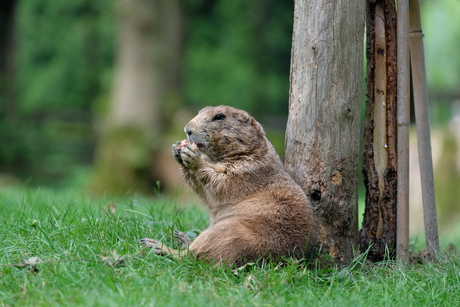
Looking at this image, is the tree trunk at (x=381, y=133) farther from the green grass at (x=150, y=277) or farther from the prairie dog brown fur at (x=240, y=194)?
the prairie dog brown fur at (x=240, y=194)

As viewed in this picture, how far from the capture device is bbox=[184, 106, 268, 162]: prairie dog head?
4211 mm

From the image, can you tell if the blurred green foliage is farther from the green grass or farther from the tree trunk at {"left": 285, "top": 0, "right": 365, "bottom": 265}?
the green grass

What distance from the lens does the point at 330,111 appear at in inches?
160

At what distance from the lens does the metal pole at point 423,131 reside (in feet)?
14.2

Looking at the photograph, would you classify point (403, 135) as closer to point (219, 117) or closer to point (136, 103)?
point (219, 117)

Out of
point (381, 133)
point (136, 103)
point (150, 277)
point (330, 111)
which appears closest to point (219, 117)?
point (330, 111)

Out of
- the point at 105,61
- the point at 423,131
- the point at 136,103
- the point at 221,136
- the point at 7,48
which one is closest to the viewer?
the point at 221,136

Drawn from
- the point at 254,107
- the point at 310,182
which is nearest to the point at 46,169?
the point at 254,107

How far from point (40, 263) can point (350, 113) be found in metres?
2.37

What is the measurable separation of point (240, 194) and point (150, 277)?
1.02 m

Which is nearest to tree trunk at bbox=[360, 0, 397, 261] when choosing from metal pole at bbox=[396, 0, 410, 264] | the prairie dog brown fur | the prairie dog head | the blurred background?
metal pole at bbox=[396, 0, 410, 264]

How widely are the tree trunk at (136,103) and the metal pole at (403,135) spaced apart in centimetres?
735

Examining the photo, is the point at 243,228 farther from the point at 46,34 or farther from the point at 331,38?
the point at 46,34

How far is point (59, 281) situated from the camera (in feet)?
10.0
